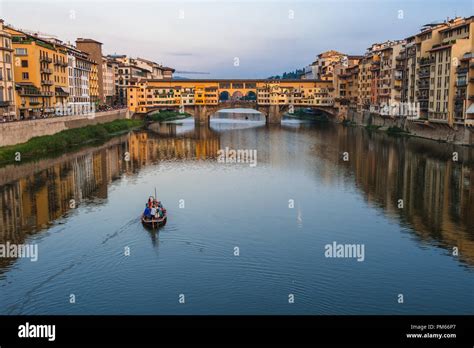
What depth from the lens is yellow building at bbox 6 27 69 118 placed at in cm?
5975

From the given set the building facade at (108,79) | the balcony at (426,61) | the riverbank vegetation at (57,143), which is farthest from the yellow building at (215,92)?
the balcony at (426,61)

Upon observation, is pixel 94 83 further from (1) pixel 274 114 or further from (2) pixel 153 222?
(2) pixel 153 222

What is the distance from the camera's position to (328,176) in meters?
41.4

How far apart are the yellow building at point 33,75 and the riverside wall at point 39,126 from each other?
3700 mm

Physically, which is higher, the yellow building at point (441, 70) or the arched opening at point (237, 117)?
the yellow building at point (441, 70)

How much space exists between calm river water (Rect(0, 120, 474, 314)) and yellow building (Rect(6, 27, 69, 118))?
16413mm

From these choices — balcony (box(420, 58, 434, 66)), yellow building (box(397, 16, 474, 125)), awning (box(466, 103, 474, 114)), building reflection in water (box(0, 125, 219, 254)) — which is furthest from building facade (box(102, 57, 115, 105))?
awning (box(466, 103, 474, 114))

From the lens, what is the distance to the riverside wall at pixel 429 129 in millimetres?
52844

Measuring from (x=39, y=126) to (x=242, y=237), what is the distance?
35115 mm

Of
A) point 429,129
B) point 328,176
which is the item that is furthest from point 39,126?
point 429,129

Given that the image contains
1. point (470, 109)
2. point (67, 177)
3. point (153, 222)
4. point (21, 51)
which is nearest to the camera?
point (153, 222)

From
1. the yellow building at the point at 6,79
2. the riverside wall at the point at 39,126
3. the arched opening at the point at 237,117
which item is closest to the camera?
the riverside wall at the point at 39,126

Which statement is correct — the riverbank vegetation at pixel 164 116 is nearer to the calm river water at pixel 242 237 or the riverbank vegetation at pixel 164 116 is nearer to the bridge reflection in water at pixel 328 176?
the bridge reflection in water at pixel 328 176

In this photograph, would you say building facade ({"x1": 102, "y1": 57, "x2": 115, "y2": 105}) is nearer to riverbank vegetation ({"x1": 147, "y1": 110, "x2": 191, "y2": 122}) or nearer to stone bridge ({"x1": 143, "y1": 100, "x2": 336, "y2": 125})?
riverbank vegetation ({"x1": 147, "y1": 110, "x2": 191, "y2": 122})
